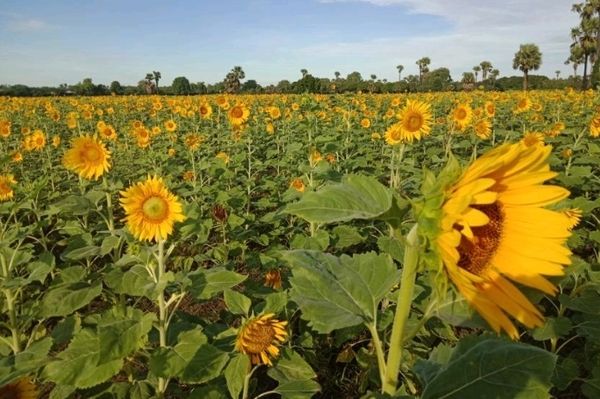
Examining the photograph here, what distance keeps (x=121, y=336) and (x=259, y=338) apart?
0.60 meters

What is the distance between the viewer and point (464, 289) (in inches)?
33.3

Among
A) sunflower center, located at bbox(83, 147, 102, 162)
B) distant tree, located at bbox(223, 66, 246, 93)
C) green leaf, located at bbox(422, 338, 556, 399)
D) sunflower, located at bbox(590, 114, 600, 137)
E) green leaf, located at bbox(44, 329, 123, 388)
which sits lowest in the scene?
green leaf, located at bbox(44, 329, 123, 388)

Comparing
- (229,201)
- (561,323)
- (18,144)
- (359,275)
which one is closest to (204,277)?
(359,275)

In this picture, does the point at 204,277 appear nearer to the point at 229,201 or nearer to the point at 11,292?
the point at 11,292

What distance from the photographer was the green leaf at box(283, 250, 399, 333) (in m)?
1.30

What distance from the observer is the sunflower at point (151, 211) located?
2432 mm

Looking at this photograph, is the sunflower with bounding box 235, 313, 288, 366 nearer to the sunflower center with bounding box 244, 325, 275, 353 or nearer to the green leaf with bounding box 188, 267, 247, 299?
the sunflower center with bounding box 244, 325, 275, 353

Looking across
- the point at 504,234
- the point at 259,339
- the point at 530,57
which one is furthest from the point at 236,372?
the point at 530,57

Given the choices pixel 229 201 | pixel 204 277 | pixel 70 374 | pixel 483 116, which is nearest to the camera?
pixel 70 374

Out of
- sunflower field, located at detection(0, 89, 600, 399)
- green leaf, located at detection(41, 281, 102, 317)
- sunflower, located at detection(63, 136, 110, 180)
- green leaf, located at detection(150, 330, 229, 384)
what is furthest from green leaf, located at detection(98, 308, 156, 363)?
sunflower, located at detection(63, 136, 110, 180)

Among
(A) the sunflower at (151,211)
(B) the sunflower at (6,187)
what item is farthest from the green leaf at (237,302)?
(B) the sunflower at (6,187)

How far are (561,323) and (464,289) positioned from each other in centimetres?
212

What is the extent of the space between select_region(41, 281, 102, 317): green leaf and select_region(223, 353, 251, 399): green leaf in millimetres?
947

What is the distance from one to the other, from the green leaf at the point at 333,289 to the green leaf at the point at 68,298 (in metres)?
1.50
